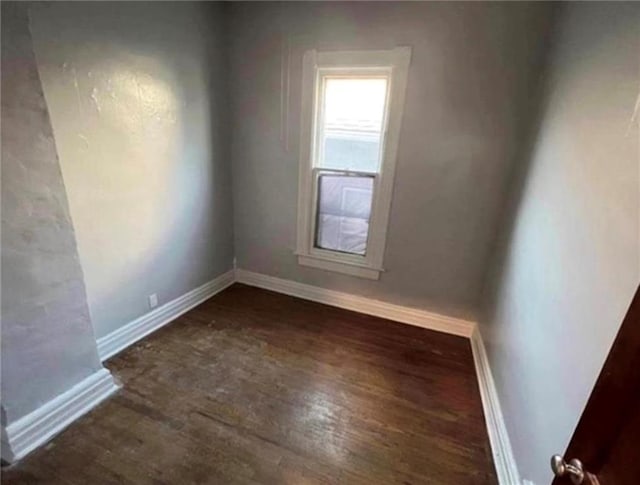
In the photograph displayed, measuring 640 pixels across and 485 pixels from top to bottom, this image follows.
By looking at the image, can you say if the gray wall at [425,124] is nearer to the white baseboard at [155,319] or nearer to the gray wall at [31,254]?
the white baseboard at [155,319]

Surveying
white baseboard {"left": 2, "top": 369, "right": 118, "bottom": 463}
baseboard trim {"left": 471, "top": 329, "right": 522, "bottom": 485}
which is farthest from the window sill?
white baseboard {"left": 2, "top": 369, "right": 118, "bottom": 463}

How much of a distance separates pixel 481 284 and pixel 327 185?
60.1 inches

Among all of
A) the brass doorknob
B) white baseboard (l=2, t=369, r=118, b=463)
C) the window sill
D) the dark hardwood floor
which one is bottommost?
the dark hardwood floor

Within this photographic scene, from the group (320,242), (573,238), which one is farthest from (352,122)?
(573,238)

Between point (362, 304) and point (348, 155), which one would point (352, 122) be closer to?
point (348, 155)

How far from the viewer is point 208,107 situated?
116 inches

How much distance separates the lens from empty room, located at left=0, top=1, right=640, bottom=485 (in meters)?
1.35

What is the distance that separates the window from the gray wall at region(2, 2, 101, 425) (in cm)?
183

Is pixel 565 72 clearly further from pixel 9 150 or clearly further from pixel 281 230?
pixel 9 150

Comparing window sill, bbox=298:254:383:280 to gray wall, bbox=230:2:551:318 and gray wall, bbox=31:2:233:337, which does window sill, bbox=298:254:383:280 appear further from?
gray wall, bbox=31:2:233:337

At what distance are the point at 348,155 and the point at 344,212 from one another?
1.64ft

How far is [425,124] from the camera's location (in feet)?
8.60

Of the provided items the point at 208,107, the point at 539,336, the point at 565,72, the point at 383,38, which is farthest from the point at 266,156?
the point at 539,336

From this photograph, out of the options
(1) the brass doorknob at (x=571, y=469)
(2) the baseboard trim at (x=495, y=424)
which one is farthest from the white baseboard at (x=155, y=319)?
(1) the brass doorknob at (x=571, y=469)
